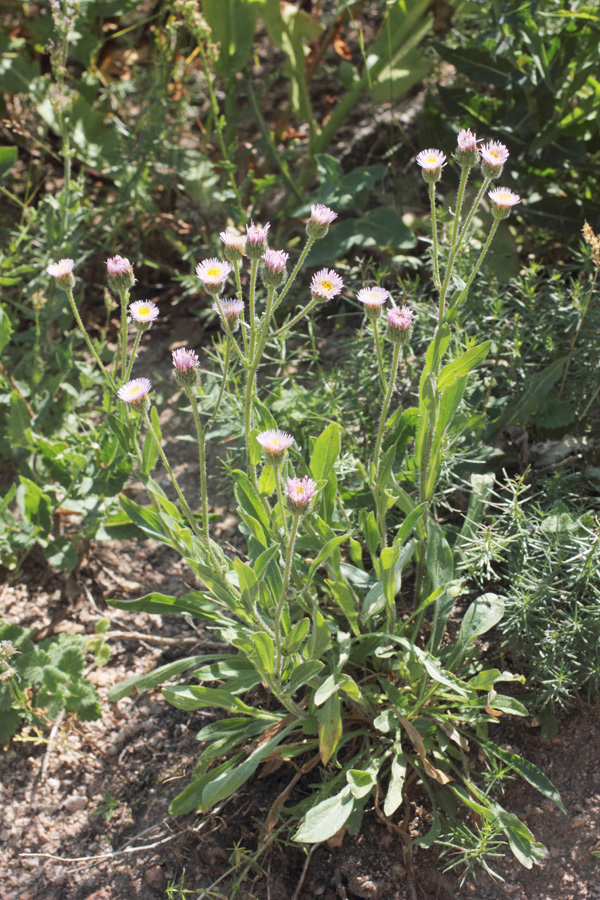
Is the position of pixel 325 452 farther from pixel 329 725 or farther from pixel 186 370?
pixel 329 725

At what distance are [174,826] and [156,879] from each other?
0.11 meters

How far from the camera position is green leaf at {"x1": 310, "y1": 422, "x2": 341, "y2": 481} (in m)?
1.67

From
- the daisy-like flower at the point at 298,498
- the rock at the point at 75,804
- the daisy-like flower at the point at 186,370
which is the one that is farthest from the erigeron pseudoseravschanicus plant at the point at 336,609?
the rock at the point at 75,804

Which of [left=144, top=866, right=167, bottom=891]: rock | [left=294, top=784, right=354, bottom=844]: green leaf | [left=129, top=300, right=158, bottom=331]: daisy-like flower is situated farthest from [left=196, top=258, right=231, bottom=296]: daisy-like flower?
[left=144, top=866, right=167, bottom=891]: rock

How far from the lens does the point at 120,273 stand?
4.91 ft

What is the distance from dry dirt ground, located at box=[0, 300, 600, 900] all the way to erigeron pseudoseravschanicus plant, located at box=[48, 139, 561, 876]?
89 mm

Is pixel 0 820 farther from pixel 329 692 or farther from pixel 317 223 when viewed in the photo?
pixel 317 223

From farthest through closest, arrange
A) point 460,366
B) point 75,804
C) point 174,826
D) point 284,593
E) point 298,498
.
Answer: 1. point 75,804
2. point 174,826
3. point 460,366
4. point 284,593
5. point 298,498

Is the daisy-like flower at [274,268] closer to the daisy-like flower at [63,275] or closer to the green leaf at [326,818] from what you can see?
the daisy-like flower at [63,275]

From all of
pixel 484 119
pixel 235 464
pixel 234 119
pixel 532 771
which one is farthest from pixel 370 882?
pixel 234 119

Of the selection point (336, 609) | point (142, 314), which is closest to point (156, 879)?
point (336, 609)

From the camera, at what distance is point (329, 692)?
1493 millimetres

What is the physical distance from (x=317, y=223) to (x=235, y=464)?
3.57 feet

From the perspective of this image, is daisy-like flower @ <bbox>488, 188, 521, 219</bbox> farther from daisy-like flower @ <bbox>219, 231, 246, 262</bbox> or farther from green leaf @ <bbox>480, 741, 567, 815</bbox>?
green leaf @ <bbox>480, 741, 567, 815</bbox>
